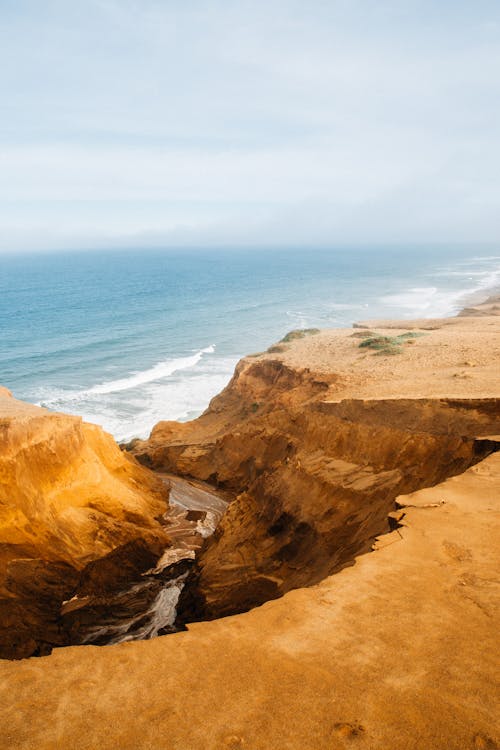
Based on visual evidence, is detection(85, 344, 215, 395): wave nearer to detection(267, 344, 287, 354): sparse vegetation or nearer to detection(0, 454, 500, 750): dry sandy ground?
detection(267, 344, 287, 354): sparse vegetation

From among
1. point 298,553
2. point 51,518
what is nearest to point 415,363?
point 298,553

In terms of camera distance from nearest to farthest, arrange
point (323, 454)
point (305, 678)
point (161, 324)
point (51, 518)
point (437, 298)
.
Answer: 1. point (305, 678)
2. point (51, 518)
3. point (323, 454)
4. point (161, 324)
5. point (437, 298)

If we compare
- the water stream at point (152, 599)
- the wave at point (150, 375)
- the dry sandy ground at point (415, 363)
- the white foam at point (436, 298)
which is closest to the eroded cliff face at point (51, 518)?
the water stream at point (152, 599)

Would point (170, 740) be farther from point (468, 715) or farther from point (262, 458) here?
point (262, 458)

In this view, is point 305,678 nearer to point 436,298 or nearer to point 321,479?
point 321,479

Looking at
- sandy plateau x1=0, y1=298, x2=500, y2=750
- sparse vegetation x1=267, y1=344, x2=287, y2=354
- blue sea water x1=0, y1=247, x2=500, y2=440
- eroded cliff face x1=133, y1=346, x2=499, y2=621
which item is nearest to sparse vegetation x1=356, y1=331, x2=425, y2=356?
sandy plateau x1=0, y1=298, x2=500, y2=750

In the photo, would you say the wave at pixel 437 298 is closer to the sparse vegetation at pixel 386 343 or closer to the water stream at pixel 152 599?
the sparse vegetation at pixel 386 343
